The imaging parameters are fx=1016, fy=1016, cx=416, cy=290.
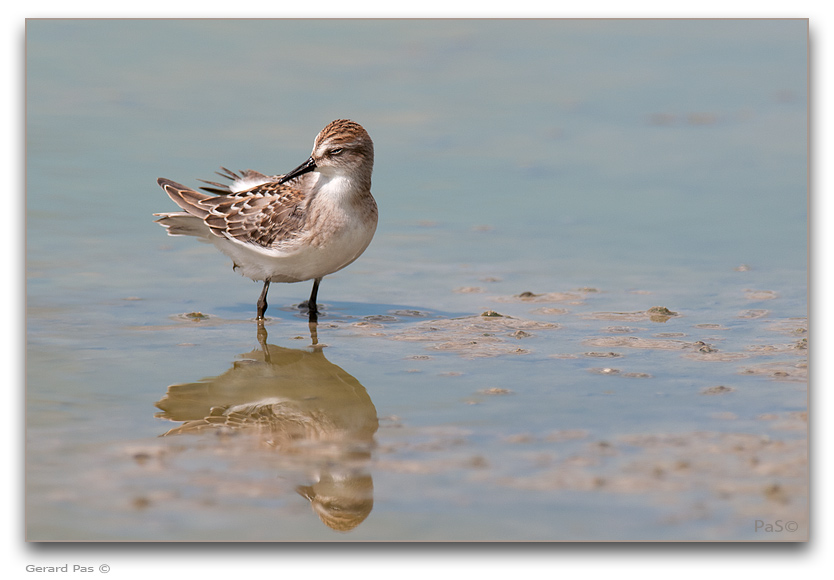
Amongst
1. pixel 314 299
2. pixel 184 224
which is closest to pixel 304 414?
pixel 314 299

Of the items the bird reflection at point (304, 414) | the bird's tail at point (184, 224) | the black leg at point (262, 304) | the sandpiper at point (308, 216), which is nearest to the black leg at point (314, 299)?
the sandpiper at point (308, 216)

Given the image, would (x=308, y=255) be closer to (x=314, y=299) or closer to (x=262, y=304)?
(x=314, y=299)

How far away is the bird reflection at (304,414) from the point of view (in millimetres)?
6133

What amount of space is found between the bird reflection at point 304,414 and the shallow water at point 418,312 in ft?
0.09

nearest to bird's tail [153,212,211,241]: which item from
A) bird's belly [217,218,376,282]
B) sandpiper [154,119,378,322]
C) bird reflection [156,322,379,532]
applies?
sandpiper [154,119,378,322]

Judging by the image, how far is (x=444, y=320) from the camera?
9484mm

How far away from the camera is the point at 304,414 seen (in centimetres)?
734

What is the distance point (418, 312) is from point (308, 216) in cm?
140

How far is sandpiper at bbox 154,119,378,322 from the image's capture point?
9344 mm

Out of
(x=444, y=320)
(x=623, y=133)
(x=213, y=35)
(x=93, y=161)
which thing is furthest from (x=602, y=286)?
(x=213, y=35)

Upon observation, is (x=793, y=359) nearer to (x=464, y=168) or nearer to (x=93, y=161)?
(x=464, y=168)

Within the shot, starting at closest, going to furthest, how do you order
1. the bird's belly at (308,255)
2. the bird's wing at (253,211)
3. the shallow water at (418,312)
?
the shallow water at (418,312)
the bird's belly at (308,255)
the bird's wing at (253,211)

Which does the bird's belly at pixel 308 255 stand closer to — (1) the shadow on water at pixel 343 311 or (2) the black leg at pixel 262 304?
(2) the black leg at pixel 262 304

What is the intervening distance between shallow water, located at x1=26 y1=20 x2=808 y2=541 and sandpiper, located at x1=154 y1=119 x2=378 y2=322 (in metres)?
0.57
